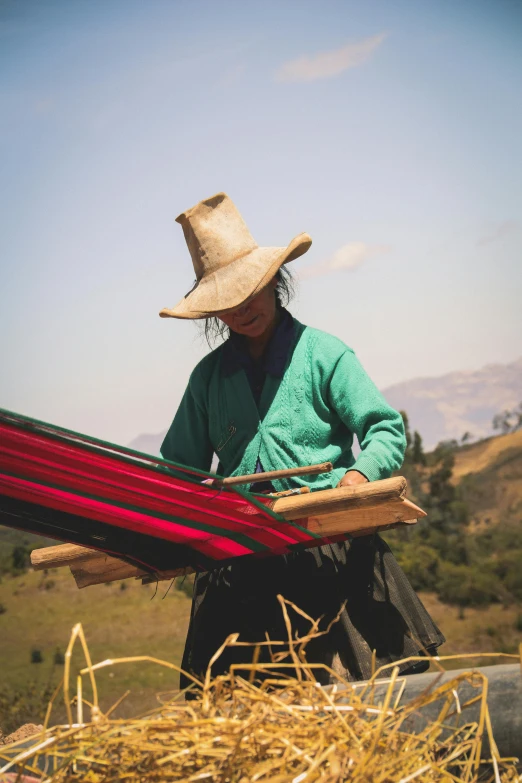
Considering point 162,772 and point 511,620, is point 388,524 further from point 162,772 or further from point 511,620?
point 511,620

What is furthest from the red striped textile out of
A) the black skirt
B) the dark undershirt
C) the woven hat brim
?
the woven hat brim

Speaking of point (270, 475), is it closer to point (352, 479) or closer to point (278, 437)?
point (352, 479)

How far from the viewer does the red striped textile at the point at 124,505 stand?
6.93ft

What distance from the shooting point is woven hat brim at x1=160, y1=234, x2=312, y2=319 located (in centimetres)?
273

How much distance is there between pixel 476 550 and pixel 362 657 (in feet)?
34.3

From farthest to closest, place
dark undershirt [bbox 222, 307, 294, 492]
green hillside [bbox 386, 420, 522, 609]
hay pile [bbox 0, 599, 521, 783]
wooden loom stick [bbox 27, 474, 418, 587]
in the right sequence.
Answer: green hillside [bbox 386, 420, 522, 609] → dark undershirt [bbox 222, 307, 294, 492] → wooden loom stick [bbox 27, 474, 418, 587] → hay pile [bbox 0, 599, 521, 783]

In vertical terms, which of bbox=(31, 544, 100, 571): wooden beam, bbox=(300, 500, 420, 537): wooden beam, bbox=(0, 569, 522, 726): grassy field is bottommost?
bbox=(0, 569, 522, 726): grassy field

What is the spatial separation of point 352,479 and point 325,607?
426 mm

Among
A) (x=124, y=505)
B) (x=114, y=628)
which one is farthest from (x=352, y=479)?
(x=114, y=628)

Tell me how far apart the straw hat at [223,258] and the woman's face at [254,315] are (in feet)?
0.19

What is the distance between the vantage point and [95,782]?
4.46 feet

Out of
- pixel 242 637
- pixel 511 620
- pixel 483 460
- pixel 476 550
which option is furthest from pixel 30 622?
pixel 483 460

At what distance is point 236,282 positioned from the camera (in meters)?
2.77

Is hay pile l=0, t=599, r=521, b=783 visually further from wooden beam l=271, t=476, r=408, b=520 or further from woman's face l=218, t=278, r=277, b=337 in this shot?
woman's face l=218, t=278, r=277, b=337
